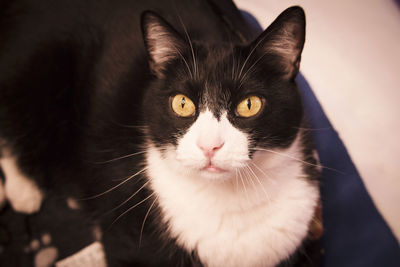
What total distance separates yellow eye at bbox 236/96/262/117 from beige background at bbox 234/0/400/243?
24.5 inches

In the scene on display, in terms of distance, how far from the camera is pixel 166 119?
36.3 inches

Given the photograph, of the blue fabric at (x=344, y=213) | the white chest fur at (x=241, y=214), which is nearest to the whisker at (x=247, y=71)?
the white chest fur at (x=241, y=214)

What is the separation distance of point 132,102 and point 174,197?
17.0 inches

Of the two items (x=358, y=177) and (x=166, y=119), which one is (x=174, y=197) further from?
(x=358, y=177)

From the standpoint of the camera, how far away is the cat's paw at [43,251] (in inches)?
55.5

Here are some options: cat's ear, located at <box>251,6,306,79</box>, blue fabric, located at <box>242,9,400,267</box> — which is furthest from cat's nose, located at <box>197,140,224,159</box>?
blue fabric, located at <box>242,9,400,267</box>

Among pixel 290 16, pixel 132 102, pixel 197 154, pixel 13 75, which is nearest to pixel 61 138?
pixel 13 75

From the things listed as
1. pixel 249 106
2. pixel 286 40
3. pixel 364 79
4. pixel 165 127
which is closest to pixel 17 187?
pixel 165 127

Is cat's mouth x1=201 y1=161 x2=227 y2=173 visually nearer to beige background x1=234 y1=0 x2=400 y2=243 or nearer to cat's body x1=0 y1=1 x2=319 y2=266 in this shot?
cat's body x1=0 y1=1 x2=319 y2=266

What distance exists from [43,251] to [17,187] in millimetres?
317

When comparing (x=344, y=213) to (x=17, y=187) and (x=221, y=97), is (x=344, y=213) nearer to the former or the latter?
(x=221, y=97)

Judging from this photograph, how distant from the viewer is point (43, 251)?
1.44m

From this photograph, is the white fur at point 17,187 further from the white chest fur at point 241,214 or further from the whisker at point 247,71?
the whisker at point 247,71

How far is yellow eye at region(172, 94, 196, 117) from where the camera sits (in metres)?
0.88
